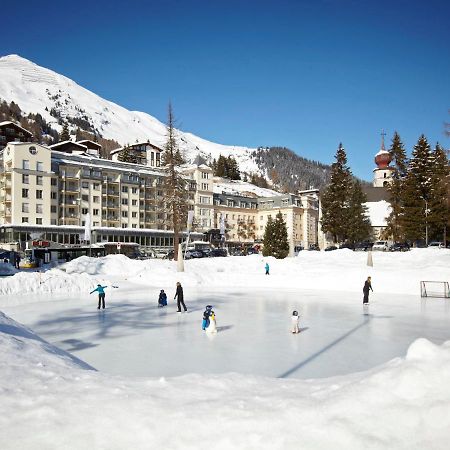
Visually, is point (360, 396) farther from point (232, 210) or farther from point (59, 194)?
point (232, 210)

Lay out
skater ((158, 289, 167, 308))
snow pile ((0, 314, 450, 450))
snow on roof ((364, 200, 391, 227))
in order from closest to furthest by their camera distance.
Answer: snow pile ((0, 314, 450, 450)) → skater ((158, 289, 167, 308)) → snow on roof ((364, 200, 391, 227))

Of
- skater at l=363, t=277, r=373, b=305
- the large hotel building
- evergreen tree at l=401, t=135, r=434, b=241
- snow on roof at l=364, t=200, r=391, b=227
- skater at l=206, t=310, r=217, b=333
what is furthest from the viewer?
snow on roof at l=364, t=200, r=391, b=227

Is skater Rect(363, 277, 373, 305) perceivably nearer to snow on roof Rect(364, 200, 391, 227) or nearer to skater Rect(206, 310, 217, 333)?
skater Rect(206, 310, 217, 333)

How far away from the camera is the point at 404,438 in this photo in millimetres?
4355

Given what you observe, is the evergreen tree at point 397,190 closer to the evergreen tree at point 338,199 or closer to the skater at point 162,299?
the evergreen tree at point 338,199

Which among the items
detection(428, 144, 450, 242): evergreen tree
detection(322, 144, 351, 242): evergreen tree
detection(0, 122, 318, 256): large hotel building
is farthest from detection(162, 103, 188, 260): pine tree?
detection(428, 144, 450, 242): evergreen tree

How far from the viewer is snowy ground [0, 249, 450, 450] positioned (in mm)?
4609

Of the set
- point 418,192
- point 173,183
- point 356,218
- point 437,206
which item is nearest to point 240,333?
point 173,183

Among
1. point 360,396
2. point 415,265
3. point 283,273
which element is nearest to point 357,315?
point 360,396

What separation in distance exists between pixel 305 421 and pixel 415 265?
36.9 meters

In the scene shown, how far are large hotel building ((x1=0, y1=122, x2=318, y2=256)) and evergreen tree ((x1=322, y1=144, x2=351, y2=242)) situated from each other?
1860 cm

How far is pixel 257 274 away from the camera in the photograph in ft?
124

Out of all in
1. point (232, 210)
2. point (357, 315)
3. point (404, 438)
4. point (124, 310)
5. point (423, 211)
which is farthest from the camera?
point (232, 210)

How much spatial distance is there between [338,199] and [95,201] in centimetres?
4307
